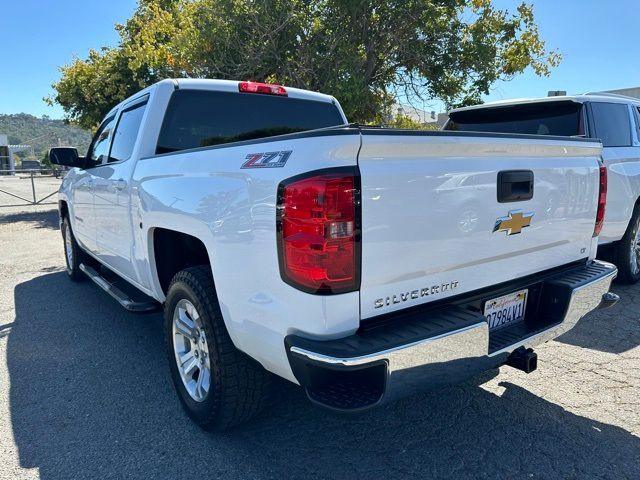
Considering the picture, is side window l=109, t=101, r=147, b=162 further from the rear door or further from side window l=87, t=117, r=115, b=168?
side window l=87, t=117, r=115, b=168

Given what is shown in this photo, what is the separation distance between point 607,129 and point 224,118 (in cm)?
420

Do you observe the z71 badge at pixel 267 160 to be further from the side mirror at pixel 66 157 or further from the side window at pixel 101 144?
the side mirror at pixel 66 157

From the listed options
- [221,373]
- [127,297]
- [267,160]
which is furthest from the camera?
[127,297]

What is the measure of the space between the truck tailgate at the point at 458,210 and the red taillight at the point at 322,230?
0.06 metres

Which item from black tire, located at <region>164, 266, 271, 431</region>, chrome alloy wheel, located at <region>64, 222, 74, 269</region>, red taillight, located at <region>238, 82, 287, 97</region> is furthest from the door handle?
chrome alloy wheel, located at <region>64, 222, 74, 269</region>

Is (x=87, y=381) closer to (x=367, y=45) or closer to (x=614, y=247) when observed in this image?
(x=614, y=247)

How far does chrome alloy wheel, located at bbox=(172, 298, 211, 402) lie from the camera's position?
2.83 m

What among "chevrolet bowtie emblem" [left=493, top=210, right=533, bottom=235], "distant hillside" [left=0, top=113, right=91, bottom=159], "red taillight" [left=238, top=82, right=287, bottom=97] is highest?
"distant hillside" [left=0, top=113, right=91, bottom=159]

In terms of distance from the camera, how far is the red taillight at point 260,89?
387 cm

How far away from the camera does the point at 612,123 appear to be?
547cm

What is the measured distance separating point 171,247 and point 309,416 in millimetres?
1480

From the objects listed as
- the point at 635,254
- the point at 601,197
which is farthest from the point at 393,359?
the point at 635,254

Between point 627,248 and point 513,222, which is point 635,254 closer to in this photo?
point 627,248

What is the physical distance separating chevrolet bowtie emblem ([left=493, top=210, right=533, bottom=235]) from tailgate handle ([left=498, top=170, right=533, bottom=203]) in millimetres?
81
